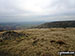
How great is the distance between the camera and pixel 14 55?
9898mm

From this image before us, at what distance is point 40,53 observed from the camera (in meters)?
10.2

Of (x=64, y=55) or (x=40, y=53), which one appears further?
(x=40, y=53)

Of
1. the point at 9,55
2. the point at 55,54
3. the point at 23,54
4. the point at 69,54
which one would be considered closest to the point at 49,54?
the point at 55,54

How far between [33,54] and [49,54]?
2183mm

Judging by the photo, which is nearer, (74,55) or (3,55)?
(74,55)

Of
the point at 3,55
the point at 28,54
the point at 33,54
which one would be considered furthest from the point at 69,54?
the point at 3,55

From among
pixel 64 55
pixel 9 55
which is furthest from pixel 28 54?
pixel 64 55

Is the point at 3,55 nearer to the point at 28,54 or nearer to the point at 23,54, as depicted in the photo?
the point at 23,54

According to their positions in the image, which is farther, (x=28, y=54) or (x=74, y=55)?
(x=28, y=54)

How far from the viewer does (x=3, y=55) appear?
32.9 ft

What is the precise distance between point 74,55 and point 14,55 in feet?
26.1

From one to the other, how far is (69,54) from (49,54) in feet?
8.80

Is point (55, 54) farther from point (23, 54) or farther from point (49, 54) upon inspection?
point (23, 54)

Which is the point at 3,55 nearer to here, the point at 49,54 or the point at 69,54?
the point at 49,54
